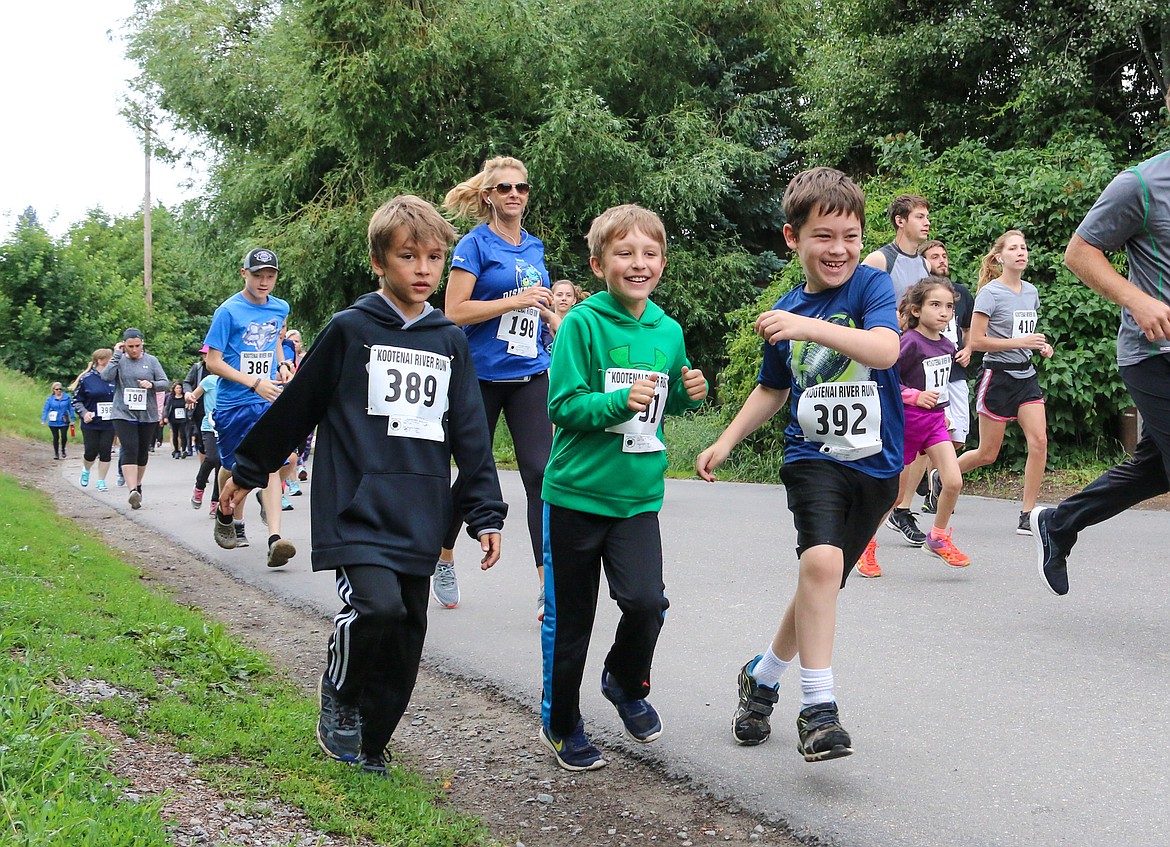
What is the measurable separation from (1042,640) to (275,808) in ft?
12.0

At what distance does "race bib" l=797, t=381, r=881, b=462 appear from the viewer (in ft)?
12.8

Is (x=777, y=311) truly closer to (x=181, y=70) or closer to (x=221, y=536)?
(x=221, y=536)

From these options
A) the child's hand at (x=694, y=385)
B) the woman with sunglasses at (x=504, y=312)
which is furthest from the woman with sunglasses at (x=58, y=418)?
the child's hand at (x=694, y=385)

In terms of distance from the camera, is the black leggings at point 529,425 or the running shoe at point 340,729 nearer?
the running shoe at point 340,729

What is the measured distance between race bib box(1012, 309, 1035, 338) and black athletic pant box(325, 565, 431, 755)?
5.81m

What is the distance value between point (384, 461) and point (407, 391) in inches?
9.9

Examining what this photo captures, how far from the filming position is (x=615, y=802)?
3.74m

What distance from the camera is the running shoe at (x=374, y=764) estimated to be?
384 cm

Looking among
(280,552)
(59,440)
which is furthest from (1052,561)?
(59,440)

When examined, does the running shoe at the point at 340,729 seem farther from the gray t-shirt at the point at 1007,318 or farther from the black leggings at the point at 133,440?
the black leggings at the point at 133,440

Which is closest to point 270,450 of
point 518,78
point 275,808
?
point 275,808

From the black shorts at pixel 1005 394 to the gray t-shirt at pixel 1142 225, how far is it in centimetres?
362

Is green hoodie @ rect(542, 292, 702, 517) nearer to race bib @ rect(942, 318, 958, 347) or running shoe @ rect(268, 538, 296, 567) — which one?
race bib @ rect(942, 318, 958, 347)

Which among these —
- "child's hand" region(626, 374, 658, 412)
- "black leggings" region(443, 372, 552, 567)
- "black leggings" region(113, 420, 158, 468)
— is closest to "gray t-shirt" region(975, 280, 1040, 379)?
"black leggings" region(443, 372, 552, 567)
